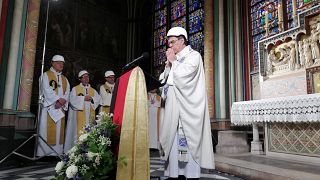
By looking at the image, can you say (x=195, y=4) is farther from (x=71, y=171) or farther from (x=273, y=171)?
(x=71, y=171)

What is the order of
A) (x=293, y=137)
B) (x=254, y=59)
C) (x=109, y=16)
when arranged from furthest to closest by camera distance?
(x=109, y=16), (x=254, y=59), (x=293, y=137)

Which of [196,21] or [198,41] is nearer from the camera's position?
[198,41]

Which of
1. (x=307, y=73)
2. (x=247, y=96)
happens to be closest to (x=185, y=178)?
(x=307, y=73)

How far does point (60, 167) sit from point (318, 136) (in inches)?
150

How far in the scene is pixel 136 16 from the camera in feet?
43.1

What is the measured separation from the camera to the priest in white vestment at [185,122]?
2.63 meters

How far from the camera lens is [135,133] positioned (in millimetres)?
2250

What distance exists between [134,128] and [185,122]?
0.64m

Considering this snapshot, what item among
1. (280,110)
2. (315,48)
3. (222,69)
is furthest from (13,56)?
(315,48)

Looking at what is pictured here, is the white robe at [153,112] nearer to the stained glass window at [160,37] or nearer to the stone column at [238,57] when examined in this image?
the stone column at [238,57]

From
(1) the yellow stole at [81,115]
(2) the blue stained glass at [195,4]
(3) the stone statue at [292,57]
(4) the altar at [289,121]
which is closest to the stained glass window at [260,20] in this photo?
(3) the stone statue at [292,57]

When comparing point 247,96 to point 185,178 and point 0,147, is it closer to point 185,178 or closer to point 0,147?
point 185,178

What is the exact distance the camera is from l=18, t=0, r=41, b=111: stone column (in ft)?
19.7

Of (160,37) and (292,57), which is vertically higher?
(160,37)
